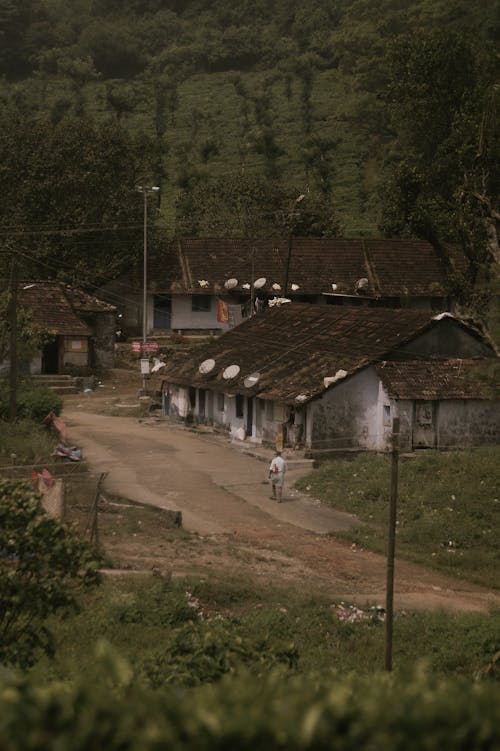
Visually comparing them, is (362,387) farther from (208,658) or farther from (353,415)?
(208,658)

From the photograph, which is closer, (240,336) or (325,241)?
(240,336)

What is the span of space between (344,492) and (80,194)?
2679 centimetres

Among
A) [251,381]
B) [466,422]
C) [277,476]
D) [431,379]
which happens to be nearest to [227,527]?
[277,476]

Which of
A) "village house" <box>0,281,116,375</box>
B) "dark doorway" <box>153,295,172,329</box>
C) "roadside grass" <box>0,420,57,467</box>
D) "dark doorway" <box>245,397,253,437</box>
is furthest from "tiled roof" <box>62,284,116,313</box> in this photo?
"roadside grass" <box>0,420,57,467</box>

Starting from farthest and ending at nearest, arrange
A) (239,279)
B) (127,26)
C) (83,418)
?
(127,26)
(239,279)
(83,418)

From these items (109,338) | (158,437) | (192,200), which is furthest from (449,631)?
(192,200)

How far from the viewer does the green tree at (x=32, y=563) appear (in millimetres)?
12070

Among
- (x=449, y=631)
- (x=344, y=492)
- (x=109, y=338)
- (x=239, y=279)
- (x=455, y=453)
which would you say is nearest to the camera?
(x=449, y=631)

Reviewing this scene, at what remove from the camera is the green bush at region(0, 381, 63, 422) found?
108 feet

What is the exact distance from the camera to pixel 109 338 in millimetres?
47969

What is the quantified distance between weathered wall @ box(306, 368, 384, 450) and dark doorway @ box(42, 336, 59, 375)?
16.7 m

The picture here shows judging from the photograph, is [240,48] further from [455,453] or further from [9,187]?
[455,453]

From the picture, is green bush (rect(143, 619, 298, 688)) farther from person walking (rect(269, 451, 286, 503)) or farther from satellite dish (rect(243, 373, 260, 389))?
satellite dish (rect(243, 373, 260, 389))

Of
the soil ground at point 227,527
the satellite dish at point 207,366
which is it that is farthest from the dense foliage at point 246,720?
the satellite dish at point 207,366
